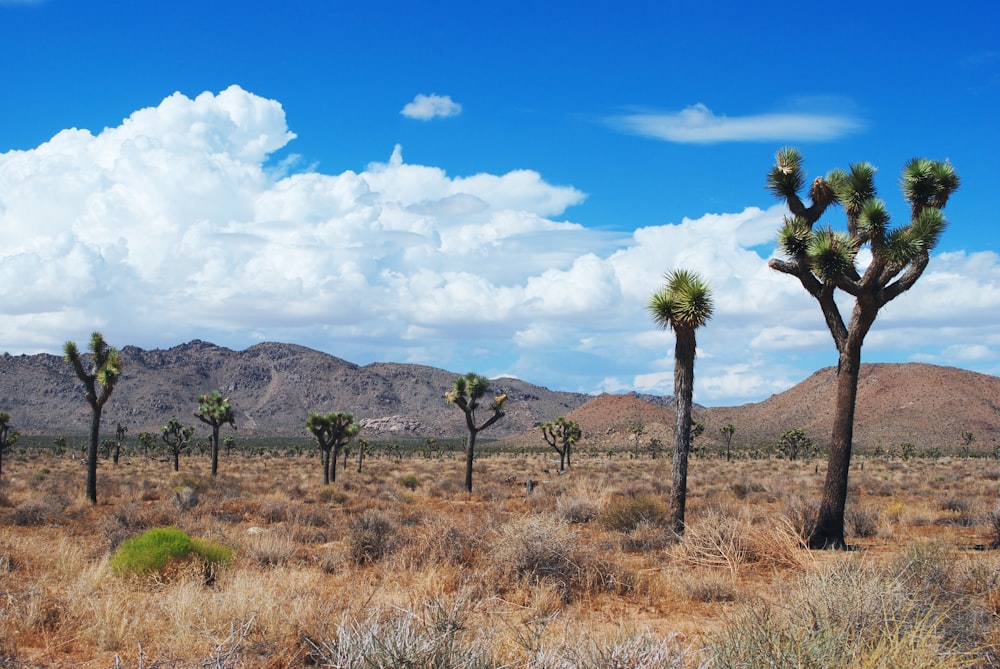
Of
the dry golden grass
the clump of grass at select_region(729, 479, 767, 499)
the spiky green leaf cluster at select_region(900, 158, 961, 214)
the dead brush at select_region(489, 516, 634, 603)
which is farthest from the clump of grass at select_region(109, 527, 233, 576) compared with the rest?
the clump of grass at select_region(729, 479, 767, 499)

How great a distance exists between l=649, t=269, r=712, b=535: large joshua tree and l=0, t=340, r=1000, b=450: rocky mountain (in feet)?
249

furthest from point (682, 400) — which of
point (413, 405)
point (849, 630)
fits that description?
point (413, 405)

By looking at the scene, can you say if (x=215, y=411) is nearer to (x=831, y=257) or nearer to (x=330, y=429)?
(x=330, y=429)

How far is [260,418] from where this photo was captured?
17300cm

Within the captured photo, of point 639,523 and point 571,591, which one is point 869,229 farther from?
point 571,591

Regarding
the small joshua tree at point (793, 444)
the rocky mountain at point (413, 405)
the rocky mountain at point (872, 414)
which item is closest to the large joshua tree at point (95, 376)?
the small joshua tree at point (793, 444)

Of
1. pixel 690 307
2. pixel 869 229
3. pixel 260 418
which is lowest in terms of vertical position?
pixel 260 418

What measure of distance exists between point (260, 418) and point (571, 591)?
570 feet

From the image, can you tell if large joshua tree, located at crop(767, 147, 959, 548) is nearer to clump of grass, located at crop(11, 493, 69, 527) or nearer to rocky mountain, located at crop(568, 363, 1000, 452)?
clump of grass, located at crop(11, 493, 69, 527)

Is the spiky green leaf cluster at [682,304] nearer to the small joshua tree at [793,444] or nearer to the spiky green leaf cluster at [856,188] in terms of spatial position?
the spiky green leaf cluster at [856,188]

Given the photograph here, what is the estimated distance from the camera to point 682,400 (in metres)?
16.5

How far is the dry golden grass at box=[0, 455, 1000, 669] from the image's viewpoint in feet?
18.7

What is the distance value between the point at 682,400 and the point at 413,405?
179762 millimetres

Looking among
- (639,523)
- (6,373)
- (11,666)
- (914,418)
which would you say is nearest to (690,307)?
(639,523)
